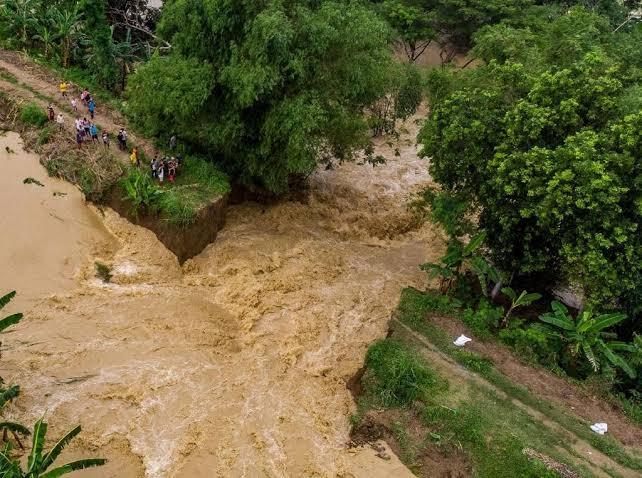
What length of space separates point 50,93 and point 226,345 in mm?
13490

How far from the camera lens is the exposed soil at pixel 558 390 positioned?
11891mm

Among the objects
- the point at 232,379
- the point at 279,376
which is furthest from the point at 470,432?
the point at 232,379

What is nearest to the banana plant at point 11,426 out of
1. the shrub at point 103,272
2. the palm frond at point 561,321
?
the shrub at point 103,272

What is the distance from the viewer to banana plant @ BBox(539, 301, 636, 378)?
12523 millimetres

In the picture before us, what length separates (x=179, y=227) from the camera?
1642 centimetres

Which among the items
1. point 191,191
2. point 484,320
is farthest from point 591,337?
point 191,191

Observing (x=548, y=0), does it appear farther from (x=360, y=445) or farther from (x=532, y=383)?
(x=360, y=445)

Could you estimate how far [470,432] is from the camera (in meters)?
11.4

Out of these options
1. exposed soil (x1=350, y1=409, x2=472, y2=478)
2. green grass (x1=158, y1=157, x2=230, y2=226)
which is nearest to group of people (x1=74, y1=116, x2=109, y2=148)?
green grass (x1=158, y1=157, x2=230, y2=226)

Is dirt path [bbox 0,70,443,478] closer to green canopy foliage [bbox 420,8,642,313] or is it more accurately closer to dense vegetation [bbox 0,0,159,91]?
green canopy foliage [bbox 420,8,642,313]

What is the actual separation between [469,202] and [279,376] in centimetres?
664

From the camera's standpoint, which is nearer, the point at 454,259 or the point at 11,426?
the point at 11,426

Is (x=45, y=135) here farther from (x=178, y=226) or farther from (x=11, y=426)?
(x=11, y=426)

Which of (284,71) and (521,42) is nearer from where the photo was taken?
(284,71)
